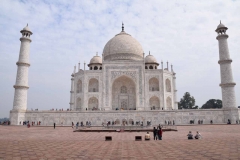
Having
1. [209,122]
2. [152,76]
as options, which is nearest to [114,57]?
[152,76]

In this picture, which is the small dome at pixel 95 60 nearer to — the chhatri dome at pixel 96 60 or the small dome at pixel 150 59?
the chhatri dome at pixel 96 60

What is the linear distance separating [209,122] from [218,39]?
8437mm

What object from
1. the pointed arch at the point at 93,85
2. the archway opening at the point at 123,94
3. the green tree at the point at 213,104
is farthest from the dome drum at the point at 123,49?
the green tree at the point at 213,104

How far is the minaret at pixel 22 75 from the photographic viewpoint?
65.4ft

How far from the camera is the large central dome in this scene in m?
27.9

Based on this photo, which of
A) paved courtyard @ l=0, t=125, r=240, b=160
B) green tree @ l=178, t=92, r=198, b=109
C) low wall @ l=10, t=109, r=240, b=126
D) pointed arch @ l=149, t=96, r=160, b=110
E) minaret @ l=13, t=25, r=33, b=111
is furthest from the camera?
green tree @ l=178, t=92, r=198, b=109

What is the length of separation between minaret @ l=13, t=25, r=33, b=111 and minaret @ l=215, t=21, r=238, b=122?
19.3 m

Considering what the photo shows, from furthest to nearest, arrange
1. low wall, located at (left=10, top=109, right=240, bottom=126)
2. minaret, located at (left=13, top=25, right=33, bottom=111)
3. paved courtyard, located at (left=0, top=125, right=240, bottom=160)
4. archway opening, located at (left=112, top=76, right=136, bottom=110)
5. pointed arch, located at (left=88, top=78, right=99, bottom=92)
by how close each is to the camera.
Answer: pointed arch, located at (left=88, top=78, right=99, bottom=92)
archway opening, located at (left=112, top=76, right=136, bottom=110)
minaret, located at (left=13, top=25, right=33, bottom=111)
low wall, located at (left=10, top=109, right=240, bottom=126)
paved courtyard, located at (left=0, top=125, right=240, bottom=160)

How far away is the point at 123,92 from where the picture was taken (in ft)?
85.2

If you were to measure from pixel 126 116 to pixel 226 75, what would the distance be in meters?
10.4

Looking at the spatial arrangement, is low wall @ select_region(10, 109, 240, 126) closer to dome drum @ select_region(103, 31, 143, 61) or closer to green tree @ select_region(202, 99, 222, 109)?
dome drum @ select_region(103, 31, 143, 61)

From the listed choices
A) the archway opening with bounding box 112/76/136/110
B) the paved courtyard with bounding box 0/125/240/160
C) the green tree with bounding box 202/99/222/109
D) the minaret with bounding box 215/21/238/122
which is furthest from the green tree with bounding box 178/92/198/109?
the paved courtyard with bounding box 0/125/240/160

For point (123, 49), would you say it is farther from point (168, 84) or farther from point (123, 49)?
point (168, 84)

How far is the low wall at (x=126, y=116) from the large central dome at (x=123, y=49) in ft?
33.3
